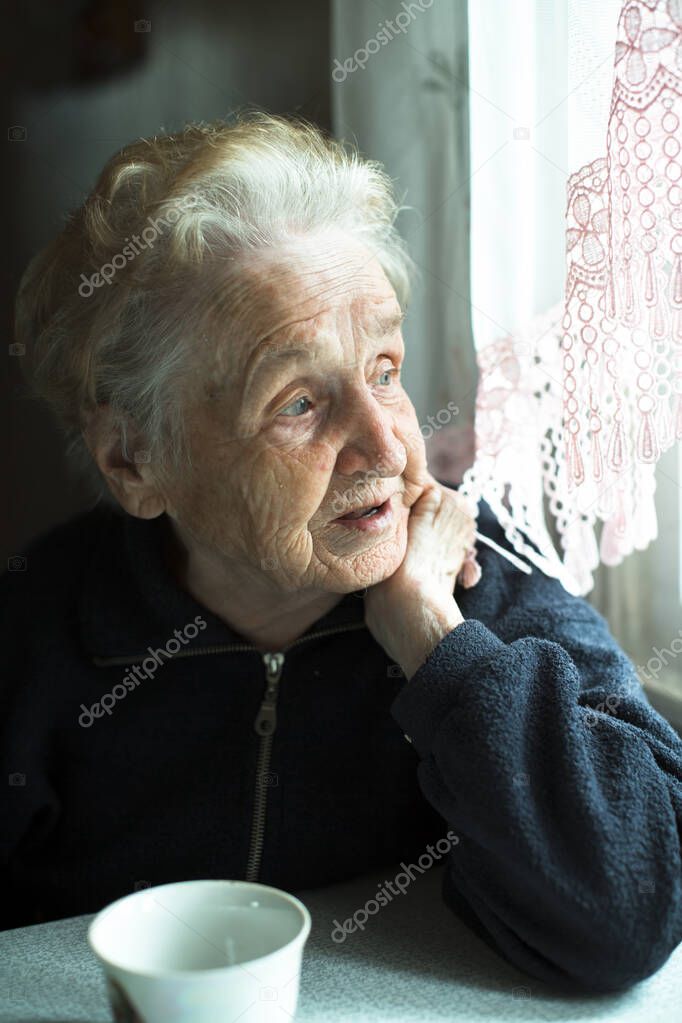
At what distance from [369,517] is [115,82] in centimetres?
91

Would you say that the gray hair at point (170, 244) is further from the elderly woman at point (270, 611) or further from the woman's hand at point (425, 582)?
the woman's hand at point (425, 582)

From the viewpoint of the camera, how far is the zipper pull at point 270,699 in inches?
51.3

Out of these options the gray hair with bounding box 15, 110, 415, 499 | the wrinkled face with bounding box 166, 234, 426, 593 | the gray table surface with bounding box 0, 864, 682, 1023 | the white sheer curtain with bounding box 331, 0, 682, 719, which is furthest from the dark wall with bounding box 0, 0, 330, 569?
the gray table surface with bounding box 0, 864, 682, 1023

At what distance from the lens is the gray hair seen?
1.21m

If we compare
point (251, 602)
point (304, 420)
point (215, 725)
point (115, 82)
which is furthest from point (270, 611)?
point (115, 82)

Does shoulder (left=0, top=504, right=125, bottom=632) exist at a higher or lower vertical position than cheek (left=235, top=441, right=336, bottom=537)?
lower

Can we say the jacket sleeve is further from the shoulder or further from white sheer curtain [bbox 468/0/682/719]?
the shoulder

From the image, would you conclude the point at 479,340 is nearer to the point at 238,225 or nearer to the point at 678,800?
the point at 238,225

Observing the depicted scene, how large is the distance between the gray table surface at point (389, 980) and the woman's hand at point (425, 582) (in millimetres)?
267

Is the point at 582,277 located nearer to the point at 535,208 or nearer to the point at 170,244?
the point at 535,208

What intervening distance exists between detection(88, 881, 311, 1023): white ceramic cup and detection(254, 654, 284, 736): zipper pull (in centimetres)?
37

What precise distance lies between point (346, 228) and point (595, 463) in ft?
1.31

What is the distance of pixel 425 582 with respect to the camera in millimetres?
1244

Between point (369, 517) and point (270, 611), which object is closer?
point (369, 517)
